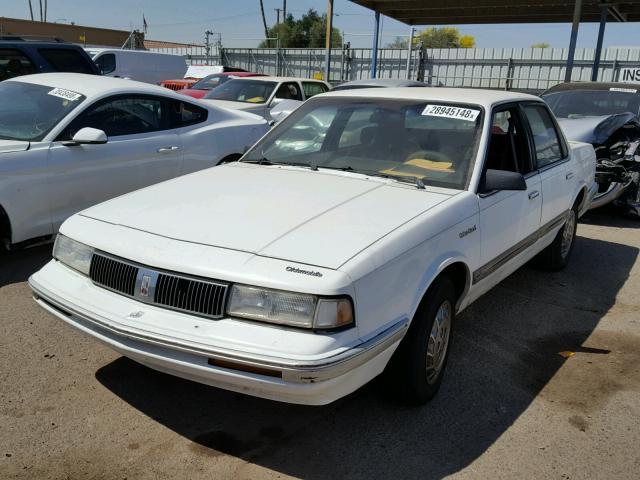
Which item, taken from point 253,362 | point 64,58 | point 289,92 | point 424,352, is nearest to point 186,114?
point 64,58

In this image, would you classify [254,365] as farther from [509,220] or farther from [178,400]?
[509,220]

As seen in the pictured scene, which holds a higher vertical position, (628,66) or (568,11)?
(568,11)

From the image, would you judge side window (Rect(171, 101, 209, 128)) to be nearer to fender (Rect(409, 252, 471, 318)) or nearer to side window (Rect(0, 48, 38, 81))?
side window (Rect(0, 48, 38, 81))

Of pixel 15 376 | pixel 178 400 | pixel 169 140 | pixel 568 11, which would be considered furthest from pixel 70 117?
pixel 568 11

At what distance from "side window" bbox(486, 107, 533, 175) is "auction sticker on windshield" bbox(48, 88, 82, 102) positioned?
3.63 meters

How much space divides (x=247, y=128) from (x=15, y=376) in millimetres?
4182

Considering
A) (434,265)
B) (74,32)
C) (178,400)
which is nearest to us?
(434,265)

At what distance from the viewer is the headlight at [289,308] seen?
2.49 meters

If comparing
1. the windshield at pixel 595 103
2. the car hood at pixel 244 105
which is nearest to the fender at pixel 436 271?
the windshield at pixel 595 103

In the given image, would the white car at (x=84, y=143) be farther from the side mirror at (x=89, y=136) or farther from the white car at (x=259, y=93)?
the white car at (x=259, y=93)

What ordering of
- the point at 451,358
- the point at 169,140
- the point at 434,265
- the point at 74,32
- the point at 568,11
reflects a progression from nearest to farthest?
1. the point at 434,265
2. the point at 451,358
3. the point at 169,140
4. the point at 568,11
5. the point at 74,32

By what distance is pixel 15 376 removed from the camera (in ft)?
11.3

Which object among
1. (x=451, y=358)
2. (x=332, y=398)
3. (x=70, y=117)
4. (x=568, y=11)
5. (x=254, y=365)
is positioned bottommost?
(x=451, y=358)

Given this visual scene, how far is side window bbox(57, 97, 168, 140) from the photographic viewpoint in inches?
214
